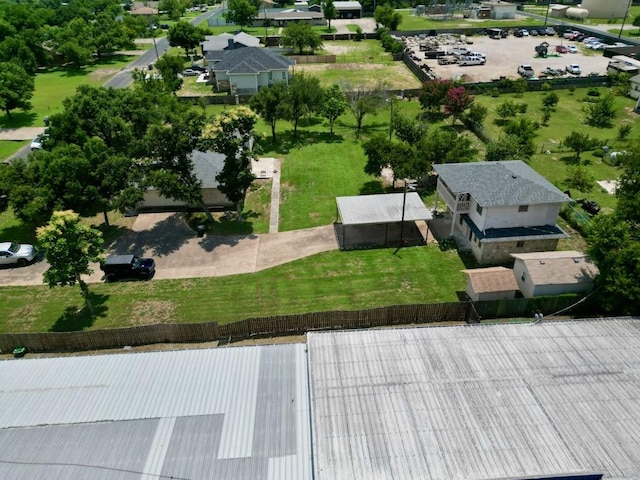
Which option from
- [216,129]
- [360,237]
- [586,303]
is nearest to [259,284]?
[360,237]

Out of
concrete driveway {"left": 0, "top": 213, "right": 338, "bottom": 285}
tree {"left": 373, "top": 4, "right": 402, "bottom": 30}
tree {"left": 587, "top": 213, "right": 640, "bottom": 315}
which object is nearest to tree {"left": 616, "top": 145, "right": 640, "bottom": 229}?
tree {"left": 587, "top": 213, "right": 640, "bottom": 315}

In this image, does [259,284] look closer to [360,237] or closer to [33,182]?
[360,237]

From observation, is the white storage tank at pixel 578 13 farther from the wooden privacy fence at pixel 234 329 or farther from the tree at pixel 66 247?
the tree at pixel 66 247

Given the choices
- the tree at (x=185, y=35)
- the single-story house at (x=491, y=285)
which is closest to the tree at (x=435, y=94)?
the single-story house at (x=491, y=285)

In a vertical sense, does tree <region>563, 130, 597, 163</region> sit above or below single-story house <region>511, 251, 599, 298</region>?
above

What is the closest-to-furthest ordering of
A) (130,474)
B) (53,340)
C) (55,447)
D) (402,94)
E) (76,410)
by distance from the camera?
1. (130,474)
2. (55,447)
3. (76,410)
4. (53,340)
5. (402,94)

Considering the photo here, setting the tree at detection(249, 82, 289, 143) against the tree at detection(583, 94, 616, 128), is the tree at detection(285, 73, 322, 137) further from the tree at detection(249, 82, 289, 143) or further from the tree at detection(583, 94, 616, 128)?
the tree at detection(583, 94, 616, 128)

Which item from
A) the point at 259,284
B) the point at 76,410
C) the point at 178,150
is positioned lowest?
the point at 259,284
